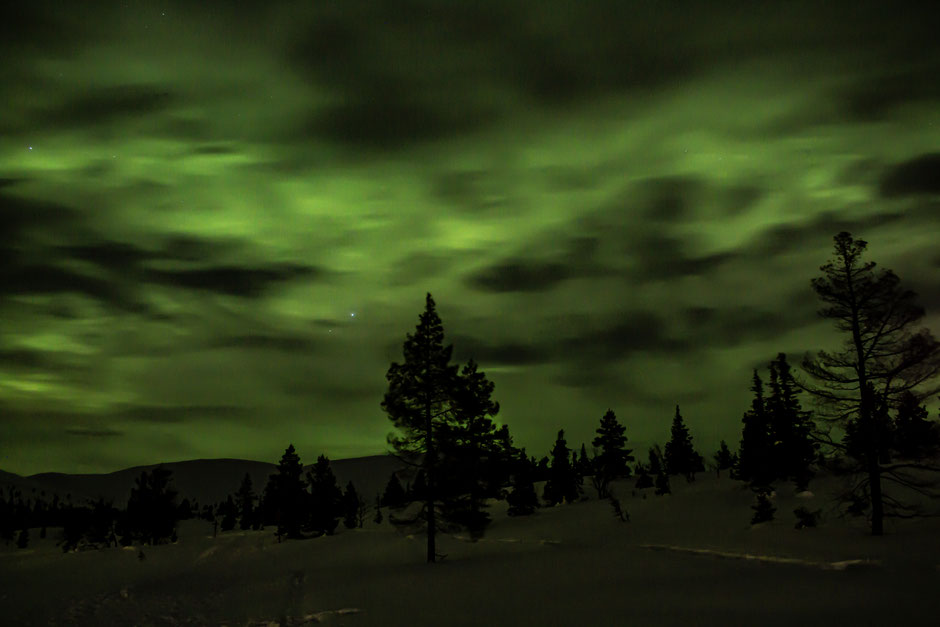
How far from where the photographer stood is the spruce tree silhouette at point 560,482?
8631 cm

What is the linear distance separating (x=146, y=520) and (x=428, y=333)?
5524 centimetres

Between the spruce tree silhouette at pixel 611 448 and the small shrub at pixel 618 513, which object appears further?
the spruce tree silhouette at pixel 611 448

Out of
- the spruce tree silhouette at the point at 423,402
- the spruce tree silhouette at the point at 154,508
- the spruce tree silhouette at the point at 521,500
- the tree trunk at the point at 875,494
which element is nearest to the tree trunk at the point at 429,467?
the spruce tree silhouette at the point at 423,402

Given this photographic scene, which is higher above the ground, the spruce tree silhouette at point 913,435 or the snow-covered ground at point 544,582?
the spruce tree silhouette at point 913,435

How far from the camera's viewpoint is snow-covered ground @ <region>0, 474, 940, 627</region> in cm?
1905

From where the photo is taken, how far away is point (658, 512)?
62875 mm

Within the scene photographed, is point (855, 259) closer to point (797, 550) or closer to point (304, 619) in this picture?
point (797, 550)

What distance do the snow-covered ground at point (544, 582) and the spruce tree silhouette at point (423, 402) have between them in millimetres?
5136

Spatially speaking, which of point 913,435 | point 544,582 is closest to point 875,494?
point 913,435

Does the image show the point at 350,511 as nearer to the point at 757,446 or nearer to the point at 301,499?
the point at 301,499

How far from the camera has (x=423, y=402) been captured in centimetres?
3584

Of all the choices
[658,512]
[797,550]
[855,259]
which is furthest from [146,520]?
[855,259]

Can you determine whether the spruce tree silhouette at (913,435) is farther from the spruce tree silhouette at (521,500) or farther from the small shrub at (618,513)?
the spruce tree silhouette at (521,500)

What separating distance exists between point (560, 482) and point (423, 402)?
55338 mm
